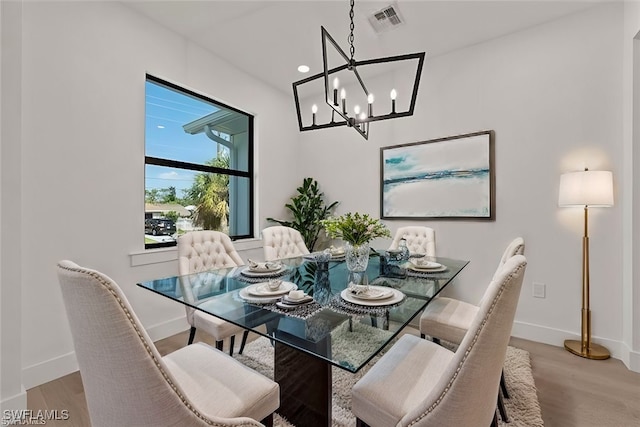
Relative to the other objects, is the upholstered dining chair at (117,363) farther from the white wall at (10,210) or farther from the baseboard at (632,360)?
the baseboard at (632,360)

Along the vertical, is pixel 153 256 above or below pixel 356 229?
below

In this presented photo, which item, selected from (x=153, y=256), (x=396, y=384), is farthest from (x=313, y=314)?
(x=153, y=256)

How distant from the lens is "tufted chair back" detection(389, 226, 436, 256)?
9.28 feet

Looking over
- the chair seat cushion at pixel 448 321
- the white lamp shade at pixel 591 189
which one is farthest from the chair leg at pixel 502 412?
the white lamp shade at pixel 591 189

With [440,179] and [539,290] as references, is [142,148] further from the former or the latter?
[539,290]

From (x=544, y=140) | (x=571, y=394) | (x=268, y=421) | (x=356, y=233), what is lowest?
(x=571, y=394)

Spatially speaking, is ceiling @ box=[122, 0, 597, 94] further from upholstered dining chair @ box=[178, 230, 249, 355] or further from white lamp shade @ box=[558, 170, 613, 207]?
upholstered dining chair @ box=[178, 230, 249, 355]

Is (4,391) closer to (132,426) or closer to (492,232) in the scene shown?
(132,426)

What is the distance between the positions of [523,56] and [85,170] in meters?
4.08

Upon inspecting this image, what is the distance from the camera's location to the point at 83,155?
2238 millimetres

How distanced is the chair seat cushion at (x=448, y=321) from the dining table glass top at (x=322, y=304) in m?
0.22

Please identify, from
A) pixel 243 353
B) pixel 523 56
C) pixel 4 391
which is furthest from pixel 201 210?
pixel 523 56

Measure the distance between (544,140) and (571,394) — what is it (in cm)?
210

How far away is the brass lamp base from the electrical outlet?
0.42 m
